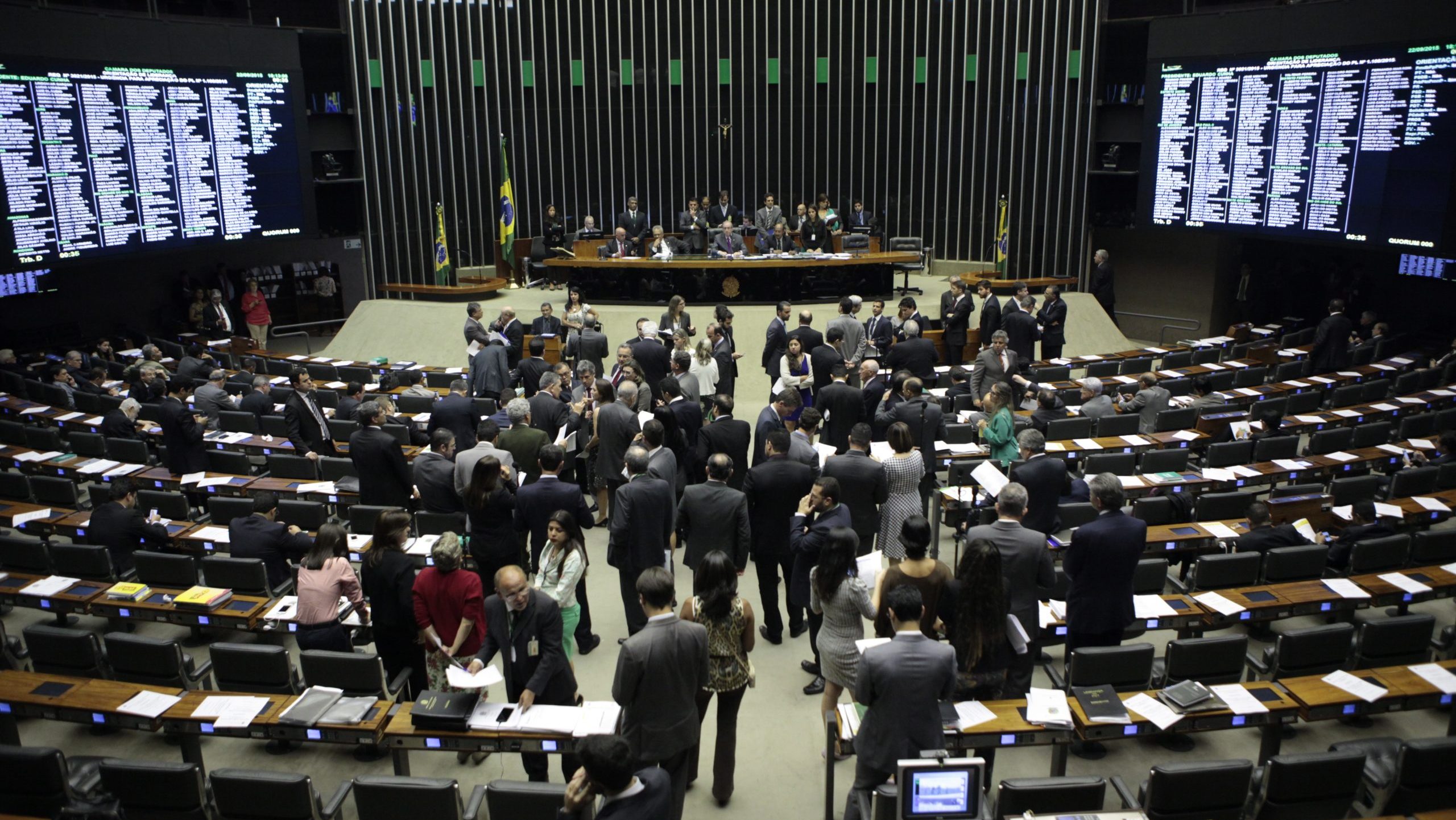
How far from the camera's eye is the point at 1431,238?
12.4 m

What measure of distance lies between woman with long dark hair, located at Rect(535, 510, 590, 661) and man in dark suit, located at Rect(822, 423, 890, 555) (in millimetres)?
1676

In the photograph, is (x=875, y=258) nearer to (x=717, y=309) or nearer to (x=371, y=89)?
(x=717, y=309)

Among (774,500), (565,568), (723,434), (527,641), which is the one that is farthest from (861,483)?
(527,641)

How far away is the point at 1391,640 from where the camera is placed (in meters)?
5.70

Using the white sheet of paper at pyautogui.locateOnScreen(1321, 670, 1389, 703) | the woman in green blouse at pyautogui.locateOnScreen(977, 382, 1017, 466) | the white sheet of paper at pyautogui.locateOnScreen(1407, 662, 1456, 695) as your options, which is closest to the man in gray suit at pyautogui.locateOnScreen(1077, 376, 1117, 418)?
the woman in green blouse at pyautogui.locateOnScreen(977, 382, 1017, 466)

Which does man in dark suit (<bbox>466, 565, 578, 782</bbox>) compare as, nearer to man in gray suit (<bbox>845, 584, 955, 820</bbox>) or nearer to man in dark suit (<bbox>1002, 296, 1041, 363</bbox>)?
man in gray suit (<bbox>845, 584, 955, 820</bbox>)

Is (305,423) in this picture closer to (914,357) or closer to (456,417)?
(456,417)

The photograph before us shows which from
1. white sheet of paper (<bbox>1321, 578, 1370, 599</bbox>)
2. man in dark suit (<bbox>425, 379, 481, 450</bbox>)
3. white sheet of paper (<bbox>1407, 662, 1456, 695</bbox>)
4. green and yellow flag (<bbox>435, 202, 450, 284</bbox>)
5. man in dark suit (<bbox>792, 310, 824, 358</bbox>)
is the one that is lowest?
white sheet of paper (<bbox>1407, 662, 1456, 695</bbox>)

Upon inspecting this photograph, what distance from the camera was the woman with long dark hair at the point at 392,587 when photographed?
199 inches

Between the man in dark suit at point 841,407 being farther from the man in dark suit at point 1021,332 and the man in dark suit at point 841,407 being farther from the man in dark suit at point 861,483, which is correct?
the man in dark suit at point 1021,332

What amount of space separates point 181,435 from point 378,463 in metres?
2.40

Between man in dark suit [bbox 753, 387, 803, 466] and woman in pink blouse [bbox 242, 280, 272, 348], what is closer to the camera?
man in dark suit [bbox 753, 387, 803, 466]

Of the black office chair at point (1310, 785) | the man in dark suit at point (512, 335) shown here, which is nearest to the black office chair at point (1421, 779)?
the black office chair at point (1310, 785)

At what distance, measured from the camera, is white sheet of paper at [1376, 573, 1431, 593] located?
6.23 m
